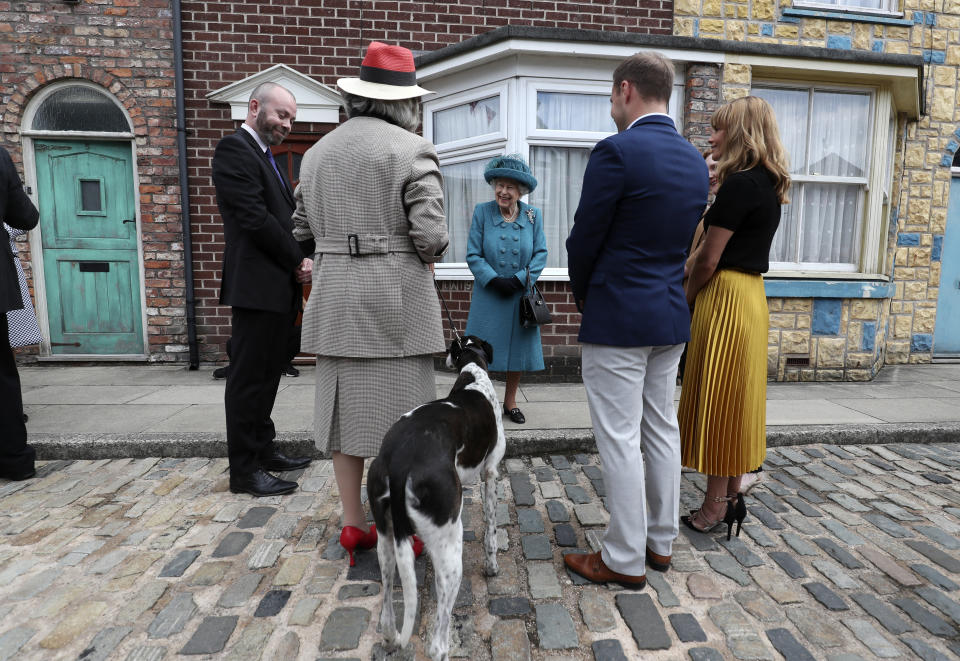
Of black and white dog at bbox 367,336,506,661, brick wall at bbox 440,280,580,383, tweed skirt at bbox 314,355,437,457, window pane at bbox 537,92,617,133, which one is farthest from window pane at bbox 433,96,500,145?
black and white dog at bbox 367,336,506,661

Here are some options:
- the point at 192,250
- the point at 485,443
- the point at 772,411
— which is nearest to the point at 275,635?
the point at 485,443

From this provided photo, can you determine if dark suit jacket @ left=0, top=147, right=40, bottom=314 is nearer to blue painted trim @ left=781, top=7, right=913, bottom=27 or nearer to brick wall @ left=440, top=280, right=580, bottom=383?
brick wall @ left=440, top=280, right=580, bottom=383

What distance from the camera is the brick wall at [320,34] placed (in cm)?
655

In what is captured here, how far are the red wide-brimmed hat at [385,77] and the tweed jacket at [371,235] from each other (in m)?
0.12

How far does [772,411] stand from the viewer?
5168mm

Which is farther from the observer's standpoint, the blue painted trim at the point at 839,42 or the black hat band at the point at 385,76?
the blue painted trim at the point at 839,42

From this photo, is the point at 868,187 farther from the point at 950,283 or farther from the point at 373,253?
the point at 373,253

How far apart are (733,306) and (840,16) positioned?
20.1 ft

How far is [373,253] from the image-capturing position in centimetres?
248

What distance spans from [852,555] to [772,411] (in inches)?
99.8

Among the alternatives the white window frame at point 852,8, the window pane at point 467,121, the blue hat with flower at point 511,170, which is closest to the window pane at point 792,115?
the white window frame at point 852,8

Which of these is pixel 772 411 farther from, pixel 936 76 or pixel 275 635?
pixel 936 76

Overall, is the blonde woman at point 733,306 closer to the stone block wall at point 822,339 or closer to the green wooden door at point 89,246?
the stone block wall at point 822,339

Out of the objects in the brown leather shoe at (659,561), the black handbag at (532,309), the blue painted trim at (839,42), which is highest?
the blue painted trim at (839,42)
